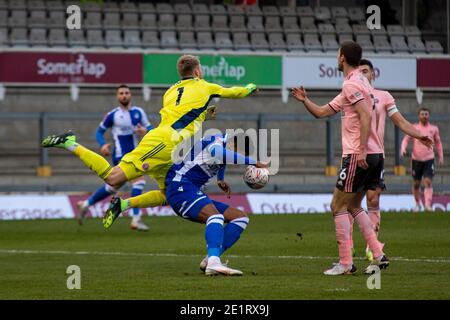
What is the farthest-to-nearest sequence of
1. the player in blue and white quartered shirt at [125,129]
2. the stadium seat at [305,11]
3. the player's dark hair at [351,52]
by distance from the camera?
the stadium seat at [305,11] < the player in blue and white quartered shirt at [125,129] < the player's dark hair at [351,52]

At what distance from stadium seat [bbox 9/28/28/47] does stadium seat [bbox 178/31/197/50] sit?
437 centimetres

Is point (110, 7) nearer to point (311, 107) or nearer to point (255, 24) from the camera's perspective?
point (255, 24)

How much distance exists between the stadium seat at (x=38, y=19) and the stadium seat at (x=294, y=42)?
7067mm

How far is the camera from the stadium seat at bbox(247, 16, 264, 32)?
3448 cm

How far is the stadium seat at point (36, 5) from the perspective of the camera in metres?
33.7

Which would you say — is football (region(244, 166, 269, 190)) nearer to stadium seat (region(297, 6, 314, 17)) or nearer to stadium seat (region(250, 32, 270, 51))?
stadium seat (region(250, 32, 270, 51))

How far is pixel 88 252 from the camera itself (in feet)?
55.2

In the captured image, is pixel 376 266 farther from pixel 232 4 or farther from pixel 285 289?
pixel 232 4

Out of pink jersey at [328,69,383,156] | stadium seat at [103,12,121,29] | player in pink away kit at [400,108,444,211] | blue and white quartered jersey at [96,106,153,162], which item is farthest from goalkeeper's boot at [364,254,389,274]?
stadium seat at [103,12,121,29]

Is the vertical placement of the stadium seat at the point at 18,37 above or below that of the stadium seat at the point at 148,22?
below

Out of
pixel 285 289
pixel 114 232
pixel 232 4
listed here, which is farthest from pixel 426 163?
pixel 285 289

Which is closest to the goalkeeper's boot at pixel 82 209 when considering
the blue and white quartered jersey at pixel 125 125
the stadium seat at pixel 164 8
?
the blue and white quartered jersey at pixel 125 125

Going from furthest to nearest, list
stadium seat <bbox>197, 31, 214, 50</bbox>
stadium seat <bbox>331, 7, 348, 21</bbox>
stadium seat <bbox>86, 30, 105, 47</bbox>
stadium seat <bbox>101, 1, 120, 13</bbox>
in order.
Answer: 1. stadium seat <bbox>331, 7, 348, 21</bbox>
2. stadium seat <bbox>101, 1, 120, 13</bbox>
3. stadium seat <bbox>197, 31, 214, 50</bbox>
4. stadium seat <bbox>86, 30, 105, 47</bbox>

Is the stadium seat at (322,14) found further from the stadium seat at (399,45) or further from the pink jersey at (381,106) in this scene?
the pink jersey at (381,106)
